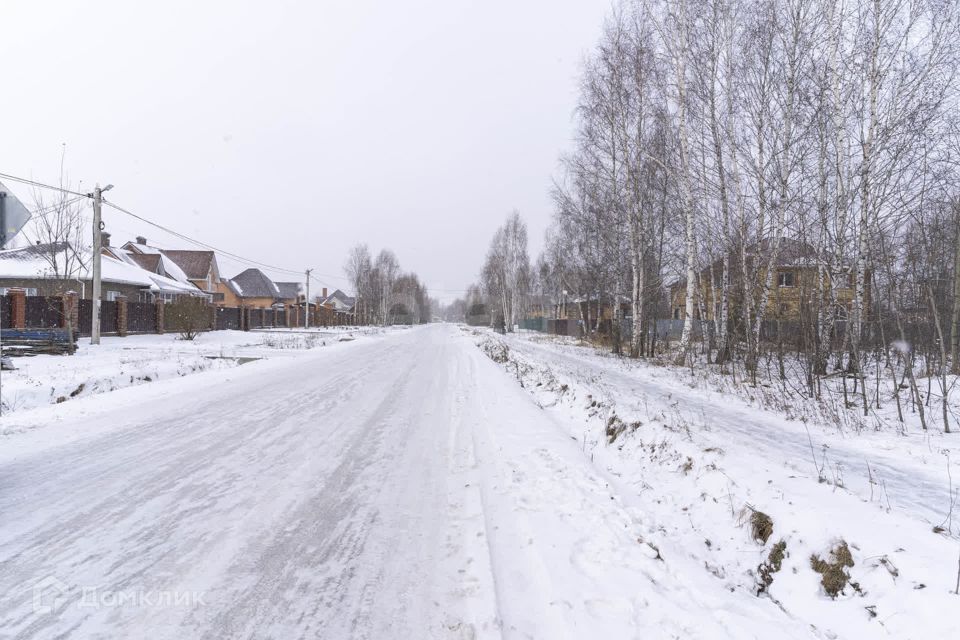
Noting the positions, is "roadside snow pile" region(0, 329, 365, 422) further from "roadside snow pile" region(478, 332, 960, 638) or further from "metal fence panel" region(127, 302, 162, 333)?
"metal fence panel" region(127, 302, 162, 333)

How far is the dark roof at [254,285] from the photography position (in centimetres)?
6869

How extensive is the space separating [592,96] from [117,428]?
736 inches

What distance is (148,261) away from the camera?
43250mm

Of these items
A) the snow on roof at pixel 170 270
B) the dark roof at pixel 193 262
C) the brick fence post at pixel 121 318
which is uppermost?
the dark roof at pixel 193 262

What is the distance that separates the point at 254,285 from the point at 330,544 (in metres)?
74.9

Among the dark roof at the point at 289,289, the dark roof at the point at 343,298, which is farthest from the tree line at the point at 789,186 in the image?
the dark roof at the point at 343,298

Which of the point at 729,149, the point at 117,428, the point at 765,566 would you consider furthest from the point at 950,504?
the point at 729,149

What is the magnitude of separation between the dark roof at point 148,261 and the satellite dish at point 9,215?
152ft

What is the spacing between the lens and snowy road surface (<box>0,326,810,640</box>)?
2.34 metres

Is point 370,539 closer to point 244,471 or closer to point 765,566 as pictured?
point 244,471

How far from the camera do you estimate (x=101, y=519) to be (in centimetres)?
335

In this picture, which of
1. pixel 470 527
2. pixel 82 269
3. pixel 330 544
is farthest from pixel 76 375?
pixel 82 269

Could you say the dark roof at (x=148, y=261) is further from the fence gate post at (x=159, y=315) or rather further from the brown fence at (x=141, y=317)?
the brown fence at (x=141, y=317)

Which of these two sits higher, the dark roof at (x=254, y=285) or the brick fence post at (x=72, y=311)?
the dark roof at (x=254, y=285)
